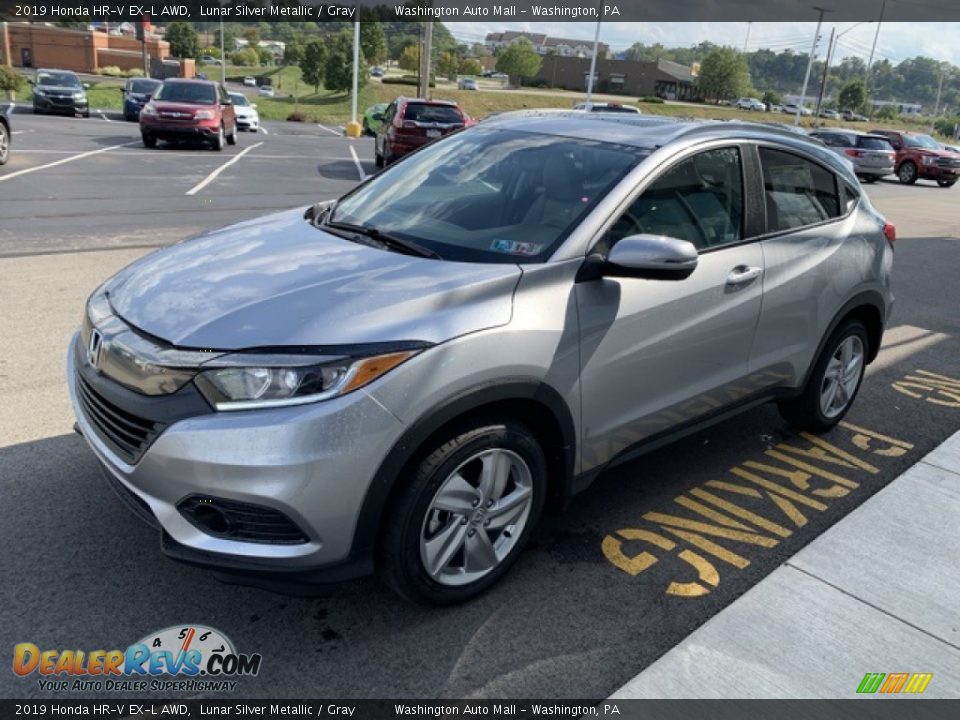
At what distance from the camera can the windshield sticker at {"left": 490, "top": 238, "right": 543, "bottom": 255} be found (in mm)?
3018

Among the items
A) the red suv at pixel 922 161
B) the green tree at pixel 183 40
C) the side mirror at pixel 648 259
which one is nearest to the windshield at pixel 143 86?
the red suv at pixel 922 161

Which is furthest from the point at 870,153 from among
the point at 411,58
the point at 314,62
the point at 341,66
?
the point at 411,58

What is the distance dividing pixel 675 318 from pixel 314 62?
79018 mm

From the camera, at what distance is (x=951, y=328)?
7645 millimetres

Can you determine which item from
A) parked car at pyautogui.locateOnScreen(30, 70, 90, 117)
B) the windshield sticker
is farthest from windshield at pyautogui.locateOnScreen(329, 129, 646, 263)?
parked car at pyautogui.locateOnScreen(30, 70, 90, 117)

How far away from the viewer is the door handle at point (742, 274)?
353 cm

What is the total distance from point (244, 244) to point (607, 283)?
1.50 m

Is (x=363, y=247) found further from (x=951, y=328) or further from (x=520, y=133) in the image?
(x=951, y=328)

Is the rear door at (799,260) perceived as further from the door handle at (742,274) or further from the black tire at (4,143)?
the black tire at (4,143)

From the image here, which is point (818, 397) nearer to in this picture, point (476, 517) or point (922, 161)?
point (476, 517)

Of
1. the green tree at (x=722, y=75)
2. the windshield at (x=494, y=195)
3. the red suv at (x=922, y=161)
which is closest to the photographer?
the windshield at (x=494, y=195)

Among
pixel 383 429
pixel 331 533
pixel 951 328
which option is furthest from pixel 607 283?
pixel 951 328

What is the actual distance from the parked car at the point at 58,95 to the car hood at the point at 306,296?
28829mm

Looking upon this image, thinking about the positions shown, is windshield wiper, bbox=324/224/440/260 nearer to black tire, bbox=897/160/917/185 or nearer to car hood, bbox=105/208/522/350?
car hood, bbox=105/208/522/350
